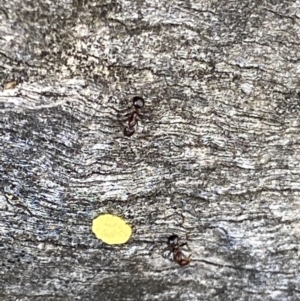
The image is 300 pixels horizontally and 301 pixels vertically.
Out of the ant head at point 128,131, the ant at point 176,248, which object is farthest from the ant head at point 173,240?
the ant head at point 128,131

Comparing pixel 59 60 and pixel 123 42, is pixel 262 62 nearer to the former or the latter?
pixel 123 42

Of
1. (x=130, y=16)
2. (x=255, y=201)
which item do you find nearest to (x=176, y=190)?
(x=255, y=201)

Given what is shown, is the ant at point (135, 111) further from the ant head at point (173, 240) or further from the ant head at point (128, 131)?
the ant head at point (173, 240)

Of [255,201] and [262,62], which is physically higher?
[262,62]

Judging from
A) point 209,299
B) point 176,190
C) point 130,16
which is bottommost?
point 209,299

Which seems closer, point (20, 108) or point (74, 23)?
point (74, 23)
